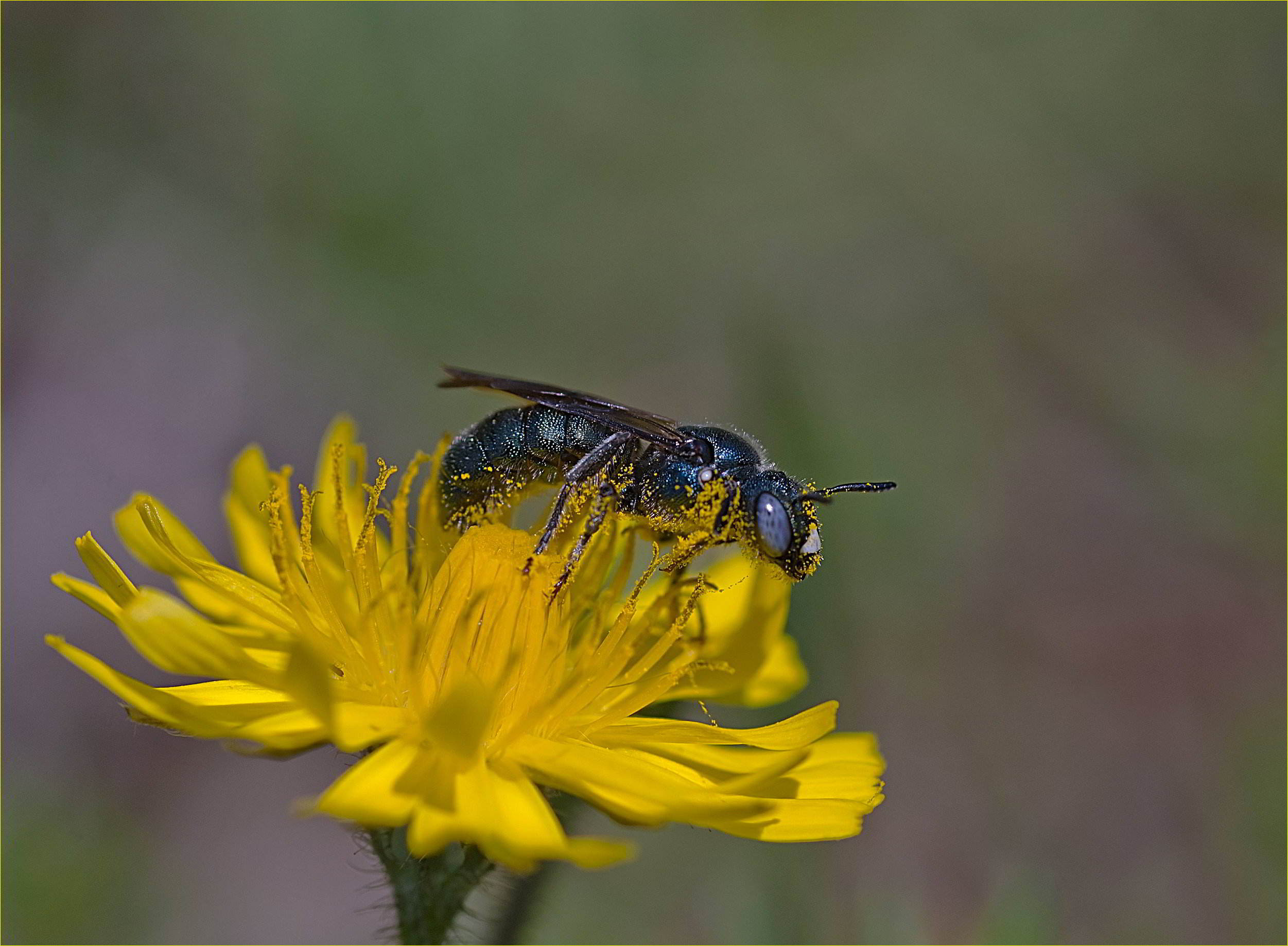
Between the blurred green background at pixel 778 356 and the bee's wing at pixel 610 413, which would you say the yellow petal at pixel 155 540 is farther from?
the blurred green background at pixel 778 356

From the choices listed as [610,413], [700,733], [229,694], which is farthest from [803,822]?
[229,694]

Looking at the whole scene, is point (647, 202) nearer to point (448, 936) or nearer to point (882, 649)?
point (882, 649)

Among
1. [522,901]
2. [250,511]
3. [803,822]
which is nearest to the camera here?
[803,822]

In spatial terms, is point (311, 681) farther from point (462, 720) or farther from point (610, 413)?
point (610, 413)

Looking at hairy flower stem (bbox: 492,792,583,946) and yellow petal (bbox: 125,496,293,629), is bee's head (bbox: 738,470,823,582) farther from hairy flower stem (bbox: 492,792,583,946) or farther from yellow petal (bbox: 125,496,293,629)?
yellow petal (bbox: 125,496,293,629)

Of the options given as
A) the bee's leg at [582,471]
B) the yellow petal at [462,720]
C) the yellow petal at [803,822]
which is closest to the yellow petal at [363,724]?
the yellow petal at [462,720]

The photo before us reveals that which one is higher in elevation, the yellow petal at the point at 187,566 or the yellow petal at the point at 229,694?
the yellow petal at the point at 187,566
